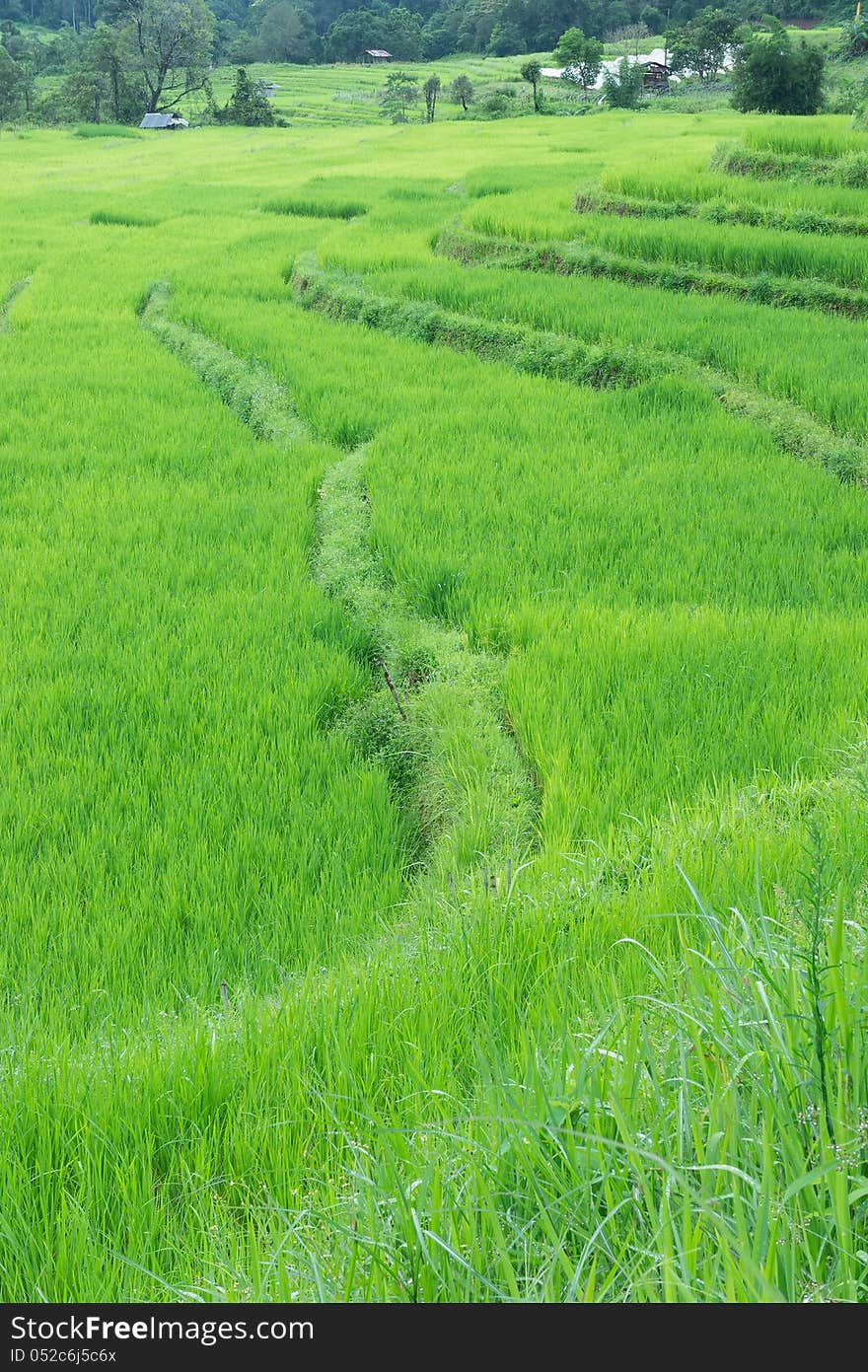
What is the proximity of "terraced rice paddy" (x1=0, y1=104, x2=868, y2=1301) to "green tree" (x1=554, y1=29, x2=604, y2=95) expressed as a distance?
36755 millimetres

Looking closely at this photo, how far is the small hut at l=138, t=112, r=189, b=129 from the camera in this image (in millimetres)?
41156

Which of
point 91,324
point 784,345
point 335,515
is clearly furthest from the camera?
point 91,324

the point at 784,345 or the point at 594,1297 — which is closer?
the point at 594,1297

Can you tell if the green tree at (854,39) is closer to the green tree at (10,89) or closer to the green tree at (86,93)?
the green tree at (86,93)

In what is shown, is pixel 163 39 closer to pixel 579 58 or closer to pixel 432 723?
pixel 579 58

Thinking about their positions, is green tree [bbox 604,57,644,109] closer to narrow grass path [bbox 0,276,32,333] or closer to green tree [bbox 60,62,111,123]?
green tree [bbox 60,62,111,123]

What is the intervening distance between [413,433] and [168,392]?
2213mm

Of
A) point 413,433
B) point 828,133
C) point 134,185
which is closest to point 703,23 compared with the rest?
point 134,185

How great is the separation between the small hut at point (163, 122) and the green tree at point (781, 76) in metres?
27.1

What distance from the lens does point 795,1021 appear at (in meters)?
1.38

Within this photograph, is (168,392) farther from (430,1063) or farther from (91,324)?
(430,1063)

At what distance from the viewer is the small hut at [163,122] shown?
135ft

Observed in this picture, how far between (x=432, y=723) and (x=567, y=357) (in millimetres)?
4919

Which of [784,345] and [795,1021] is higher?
[784,345]
